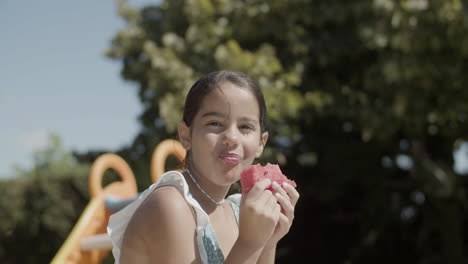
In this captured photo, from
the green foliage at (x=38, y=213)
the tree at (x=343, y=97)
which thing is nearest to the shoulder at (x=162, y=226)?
→ the tree at (x=343, y=97)

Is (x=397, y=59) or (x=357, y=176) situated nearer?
(x=397, y=59)

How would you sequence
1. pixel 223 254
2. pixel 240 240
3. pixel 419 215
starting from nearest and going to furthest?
pixel 240 240 < pixel 223 254 < pixel 419 215

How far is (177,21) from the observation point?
1109cm

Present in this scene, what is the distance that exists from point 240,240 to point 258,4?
8843 mm

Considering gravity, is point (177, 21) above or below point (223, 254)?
above

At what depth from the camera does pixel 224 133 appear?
1.82 metres

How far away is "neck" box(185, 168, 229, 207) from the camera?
76.2 inches

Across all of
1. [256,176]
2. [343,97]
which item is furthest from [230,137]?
[343,97]

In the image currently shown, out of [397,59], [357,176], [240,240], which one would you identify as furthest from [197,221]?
[357,176]

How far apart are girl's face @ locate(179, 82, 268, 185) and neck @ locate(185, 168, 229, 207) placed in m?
0.05

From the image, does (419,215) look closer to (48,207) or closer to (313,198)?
(313,198)

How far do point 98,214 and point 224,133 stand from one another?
15.1 ft

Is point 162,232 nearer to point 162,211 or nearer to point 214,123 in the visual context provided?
point 162,211

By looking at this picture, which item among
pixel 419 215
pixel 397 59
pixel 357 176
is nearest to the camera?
pixel 397 59
